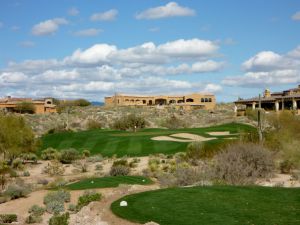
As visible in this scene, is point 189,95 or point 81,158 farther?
point 189,95

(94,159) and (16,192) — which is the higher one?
(16,192)

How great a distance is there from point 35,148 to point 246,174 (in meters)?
24.7

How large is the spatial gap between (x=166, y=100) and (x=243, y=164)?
112m

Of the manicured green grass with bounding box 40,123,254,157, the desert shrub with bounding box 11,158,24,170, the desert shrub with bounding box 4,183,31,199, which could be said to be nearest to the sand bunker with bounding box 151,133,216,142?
the manicured green grass with bounding box 40,123,254,157

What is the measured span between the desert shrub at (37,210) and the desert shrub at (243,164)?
28.3ft

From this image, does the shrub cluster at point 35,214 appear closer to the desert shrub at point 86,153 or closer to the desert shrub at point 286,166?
the desert shrub at point 286,166

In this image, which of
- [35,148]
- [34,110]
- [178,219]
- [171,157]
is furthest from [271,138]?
[34,110]

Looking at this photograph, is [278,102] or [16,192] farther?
[278,102]

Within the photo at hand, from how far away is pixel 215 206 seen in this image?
1612 centimetres

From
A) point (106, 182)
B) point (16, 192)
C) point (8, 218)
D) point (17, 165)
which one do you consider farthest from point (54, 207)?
point (17, 165)

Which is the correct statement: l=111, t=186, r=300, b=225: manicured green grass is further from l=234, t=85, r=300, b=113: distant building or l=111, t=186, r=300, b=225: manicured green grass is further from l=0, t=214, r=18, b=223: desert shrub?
l=234, t=85, r=300, b=113: distant building

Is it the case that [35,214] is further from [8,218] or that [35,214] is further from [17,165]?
[17,165]

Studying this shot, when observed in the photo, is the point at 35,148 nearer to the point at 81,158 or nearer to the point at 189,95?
the point at 81,158

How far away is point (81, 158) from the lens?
1864 inches
